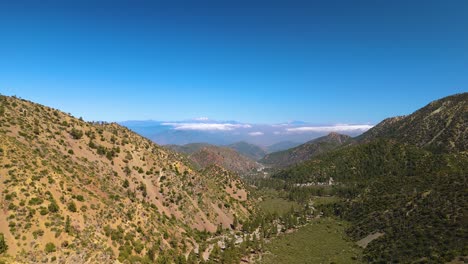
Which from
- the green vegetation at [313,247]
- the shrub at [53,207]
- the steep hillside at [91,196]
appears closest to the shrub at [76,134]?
the steep hillside at [91,196]

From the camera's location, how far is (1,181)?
5966 cm

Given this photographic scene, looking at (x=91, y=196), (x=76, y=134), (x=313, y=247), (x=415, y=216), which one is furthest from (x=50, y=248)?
(x=415, y=216)

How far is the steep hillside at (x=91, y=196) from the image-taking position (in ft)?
181

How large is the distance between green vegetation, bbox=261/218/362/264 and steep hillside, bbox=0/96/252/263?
74.3ft

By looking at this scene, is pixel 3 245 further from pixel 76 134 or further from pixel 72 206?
pixel 76 134

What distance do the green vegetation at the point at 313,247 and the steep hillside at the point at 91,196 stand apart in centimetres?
2264

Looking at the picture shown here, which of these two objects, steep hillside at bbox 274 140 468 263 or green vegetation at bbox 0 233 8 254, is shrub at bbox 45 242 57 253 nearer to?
green vegetation at bbox 0 233 8 254

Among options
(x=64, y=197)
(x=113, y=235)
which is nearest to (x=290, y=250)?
(x=113, y=235)

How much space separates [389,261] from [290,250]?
104 ft

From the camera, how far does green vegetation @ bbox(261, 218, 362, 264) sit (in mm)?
97125

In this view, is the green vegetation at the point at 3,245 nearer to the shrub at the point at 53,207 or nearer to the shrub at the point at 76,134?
the shrub at the point at 53,207

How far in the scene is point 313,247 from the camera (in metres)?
114

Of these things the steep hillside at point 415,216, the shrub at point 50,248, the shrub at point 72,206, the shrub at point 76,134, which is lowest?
the steep hillside at point 415,216

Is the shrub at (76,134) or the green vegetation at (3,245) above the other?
the shrub at (76,134)
